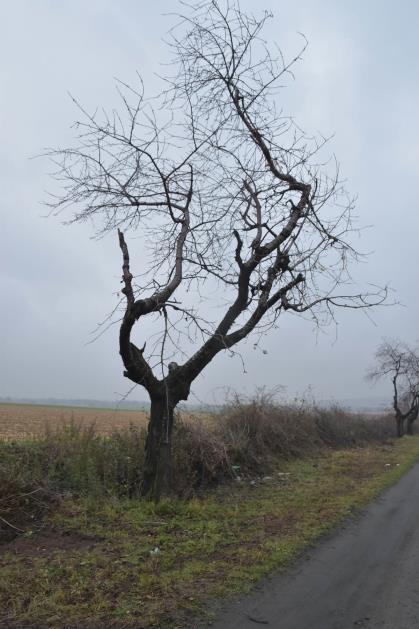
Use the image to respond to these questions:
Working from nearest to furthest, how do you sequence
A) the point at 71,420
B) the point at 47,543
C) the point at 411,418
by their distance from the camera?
the point at 47,543
the point at 71,420
the point at 411,418

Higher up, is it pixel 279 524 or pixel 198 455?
pixel 198 455

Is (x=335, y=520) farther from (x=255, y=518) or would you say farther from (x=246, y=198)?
(x=246, y=198)

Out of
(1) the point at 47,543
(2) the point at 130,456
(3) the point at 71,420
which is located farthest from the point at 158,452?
(1) the point at 47,543

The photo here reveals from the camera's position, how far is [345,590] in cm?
526

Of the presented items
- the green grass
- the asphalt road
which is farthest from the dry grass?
the asphalt road

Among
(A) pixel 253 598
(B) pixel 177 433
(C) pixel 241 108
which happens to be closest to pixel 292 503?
(B) pixel 177 433

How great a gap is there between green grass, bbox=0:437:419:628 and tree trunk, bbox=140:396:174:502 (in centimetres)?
39

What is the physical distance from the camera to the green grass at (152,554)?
15.2 feet

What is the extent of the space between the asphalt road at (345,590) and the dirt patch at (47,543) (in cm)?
249

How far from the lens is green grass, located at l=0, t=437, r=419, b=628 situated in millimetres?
4621

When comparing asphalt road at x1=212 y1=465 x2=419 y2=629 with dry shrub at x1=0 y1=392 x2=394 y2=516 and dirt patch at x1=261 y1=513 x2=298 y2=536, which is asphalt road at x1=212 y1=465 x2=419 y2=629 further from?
dry shrub at x1=0 y1=392 x2=394 y2=516

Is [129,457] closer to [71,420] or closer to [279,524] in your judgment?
[71,420]

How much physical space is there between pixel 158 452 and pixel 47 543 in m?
2.67

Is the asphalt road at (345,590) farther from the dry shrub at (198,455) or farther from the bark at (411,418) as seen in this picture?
the bark at (411,418)
